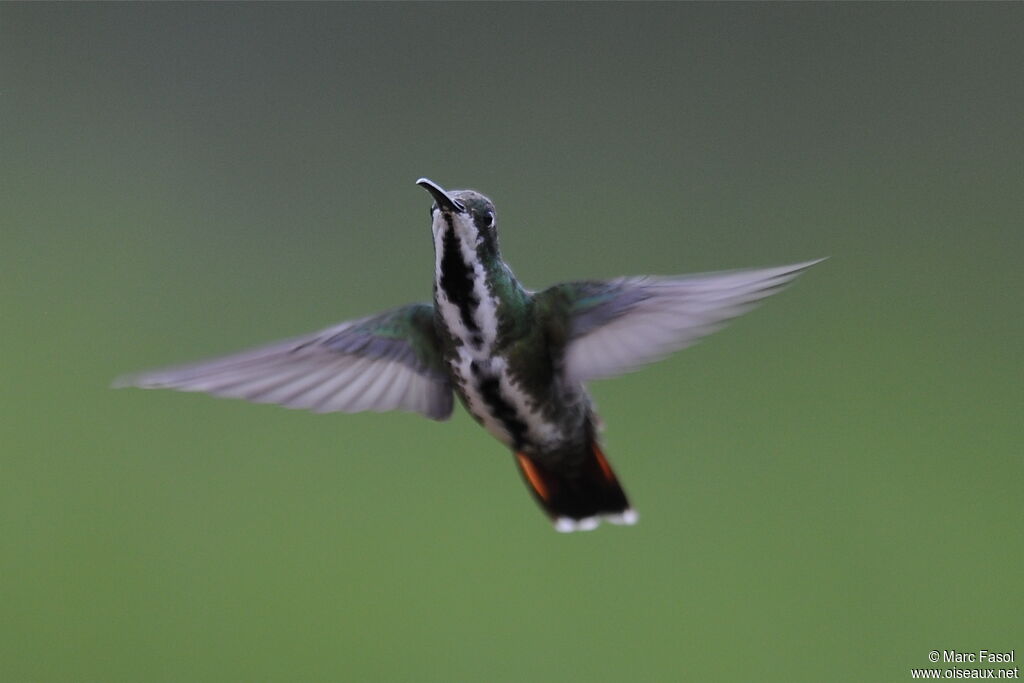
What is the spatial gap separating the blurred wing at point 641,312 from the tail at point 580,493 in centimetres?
21

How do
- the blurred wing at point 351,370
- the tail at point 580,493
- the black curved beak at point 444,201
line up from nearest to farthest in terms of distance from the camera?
the black curved beak at point 444,201 → the blurred wing at point 351,370 → the tail at point 580,493

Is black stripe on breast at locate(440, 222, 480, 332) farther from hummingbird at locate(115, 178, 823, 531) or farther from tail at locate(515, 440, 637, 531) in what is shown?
tail at locate(515, 440, 637, 531)

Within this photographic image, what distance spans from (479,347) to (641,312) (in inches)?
6.1

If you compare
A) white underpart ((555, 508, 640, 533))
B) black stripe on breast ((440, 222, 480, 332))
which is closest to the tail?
Result: white underpart ((555, 508, 640, 533))

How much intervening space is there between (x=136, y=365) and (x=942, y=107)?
6.52 feet

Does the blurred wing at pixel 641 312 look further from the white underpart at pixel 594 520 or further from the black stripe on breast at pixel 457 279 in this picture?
the white underpart at pixel 594 520

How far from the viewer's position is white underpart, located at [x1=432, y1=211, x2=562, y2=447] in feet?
3.45

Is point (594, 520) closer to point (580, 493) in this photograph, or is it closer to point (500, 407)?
point (580, 493)

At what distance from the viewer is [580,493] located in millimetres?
1369

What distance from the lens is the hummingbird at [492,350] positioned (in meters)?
1.04

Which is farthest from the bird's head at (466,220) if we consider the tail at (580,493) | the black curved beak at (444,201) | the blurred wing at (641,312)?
the tail at (580,493)

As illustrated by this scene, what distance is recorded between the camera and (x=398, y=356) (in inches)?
49.0

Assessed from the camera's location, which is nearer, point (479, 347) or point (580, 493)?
point (479, 347)

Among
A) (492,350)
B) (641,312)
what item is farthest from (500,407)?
(641,312)
